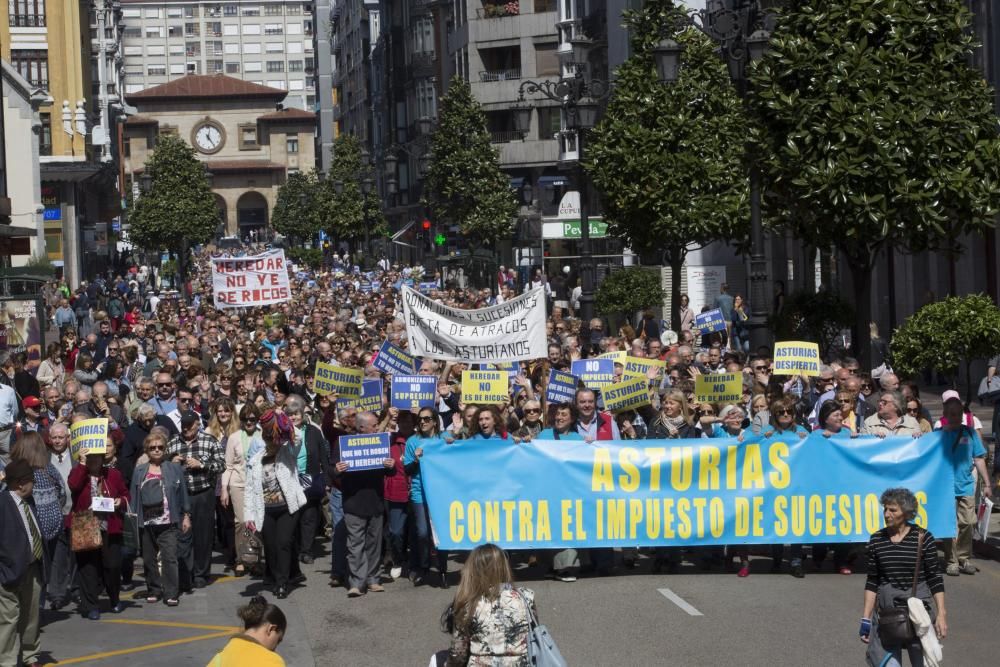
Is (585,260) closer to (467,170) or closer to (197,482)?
(197,482)

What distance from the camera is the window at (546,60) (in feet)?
244

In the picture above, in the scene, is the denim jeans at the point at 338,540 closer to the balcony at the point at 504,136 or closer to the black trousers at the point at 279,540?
the black trousers at the point at 279,540

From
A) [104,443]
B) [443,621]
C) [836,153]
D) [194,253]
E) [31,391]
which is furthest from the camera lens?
[194,253]

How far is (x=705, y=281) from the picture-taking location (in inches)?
1528

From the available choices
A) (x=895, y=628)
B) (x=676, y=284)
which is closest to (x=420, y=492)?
(x=895, y=628)

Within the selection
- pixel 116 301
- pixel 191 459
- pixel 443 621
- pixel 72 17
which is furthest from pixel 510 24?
pixel 443 621

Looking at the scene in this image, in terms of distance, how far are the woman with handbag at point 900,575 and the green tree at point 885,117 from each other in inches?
411

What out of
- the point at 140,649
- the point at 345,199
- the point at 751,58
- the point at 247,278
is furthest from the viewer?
the point at 345,199

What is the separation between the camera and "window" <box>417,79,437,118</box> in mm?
90562

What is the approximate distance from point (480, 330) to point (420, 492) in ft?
14.0

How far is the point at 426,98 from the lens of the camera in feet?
301

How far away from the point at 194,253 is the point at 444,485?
102570 millimetres

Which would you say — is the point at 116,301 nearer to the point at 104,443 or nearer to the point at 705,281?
the point at 705,281

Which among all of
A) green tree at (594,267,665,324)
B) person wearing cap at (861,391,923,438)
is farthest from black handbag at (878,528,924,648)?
green tree at (594,267,665,324)
